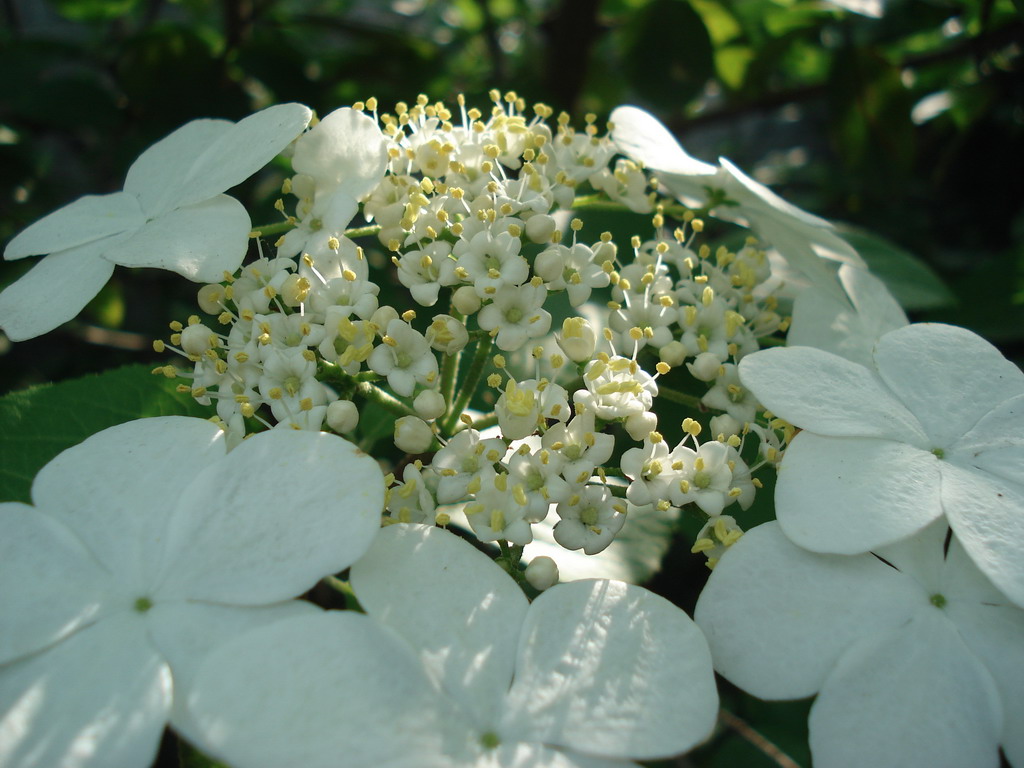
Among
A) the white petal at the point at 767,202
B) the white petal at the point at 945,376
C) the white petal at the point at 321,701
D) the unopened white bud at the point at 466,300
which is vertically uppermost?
the white petal at the point at 767,202

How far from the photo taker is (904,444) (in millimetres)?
777

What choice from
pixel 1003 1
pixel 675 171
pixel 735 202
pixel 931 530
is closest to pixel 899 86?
pixel 1003 1

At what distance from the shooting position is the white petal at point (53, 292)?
85 cm

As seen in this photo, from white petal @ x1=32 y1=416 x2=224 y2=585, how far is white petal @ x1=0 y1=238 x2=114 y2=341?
171mm

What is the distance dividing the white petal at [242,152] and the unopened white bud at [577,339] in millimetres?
350

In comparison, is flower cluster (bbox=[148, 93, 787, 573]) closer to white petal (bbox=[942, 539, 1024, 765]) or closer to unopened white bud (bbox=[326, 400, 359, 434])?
unopened white bud (bbox=[326, 400, 359, 434])

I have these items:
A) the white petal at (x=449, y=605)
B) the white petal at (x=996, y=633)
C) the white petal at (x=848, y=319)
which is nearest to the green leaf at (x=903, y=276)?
the white petal at (x=848, y=319)

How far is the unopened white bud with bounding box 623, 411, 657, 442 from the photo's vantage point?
2.61 feet

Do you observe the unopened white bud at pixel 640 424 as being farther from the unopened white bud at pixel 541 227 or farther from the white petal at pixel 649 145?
the white petal at pixel 649 145

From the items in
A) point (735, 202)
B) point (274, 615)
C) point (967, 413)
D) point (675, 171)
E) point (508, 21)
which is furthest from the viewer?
point (508, 21)

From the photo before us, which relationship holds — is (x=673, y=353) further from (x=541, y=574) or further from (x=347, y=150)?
(x=347, y=150)

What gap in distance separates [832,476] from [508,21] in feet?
6.45

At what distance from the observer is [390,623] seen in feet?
2.15

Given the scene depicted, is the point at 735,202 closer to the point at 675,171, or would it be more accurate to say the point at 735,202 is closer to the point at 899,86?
the point at 675,171
